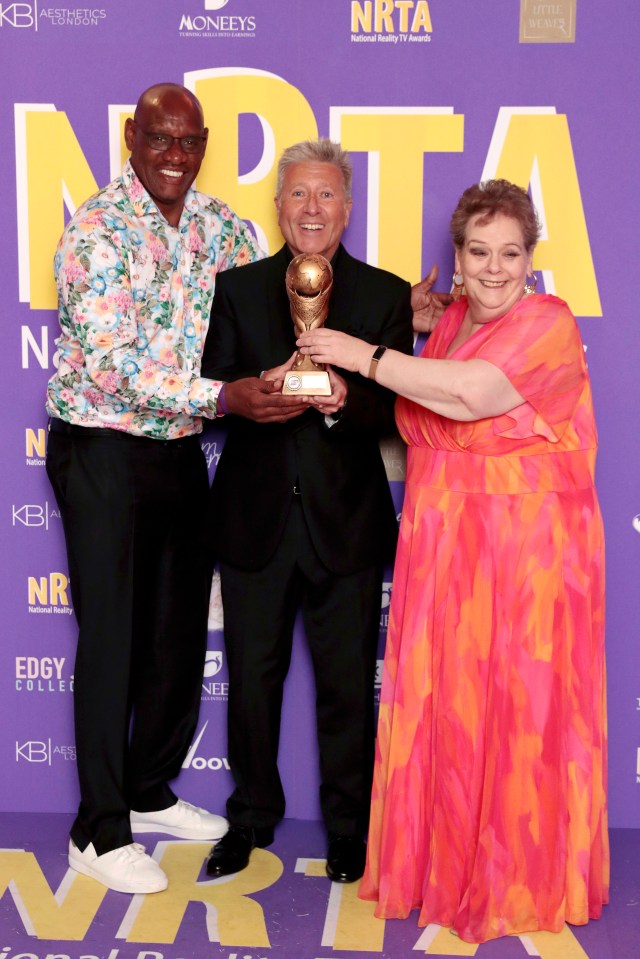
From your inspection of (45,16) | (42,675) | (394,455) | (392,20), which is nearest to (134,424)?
(394,455)

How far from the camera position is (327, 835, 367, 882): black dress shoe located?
9.57ft

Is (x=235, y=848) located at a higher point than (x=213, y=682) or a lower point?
lower

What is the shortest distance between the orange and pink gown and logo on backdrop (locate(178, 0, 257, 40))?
1.05 m

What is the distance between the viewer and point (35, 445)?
128 inches

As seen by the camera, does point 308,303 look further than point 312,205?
No

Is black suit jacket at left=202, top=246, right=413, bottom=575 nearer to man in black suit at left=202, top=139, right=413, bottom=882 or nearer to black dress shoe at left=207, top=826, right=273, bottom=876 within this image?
man in black suit at left=202, top=139, right=413, bottom=882

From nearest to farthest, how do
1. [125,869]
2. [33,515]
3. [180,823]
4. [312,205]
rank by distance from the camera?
1. [312,205]
2. [125,869]
3. [180,823]
4. [33,515]

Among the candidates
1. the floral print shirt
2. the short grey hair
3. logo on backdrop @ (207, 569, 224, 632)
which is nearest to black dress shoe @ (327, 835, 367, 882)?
logo on backdrop @ (207, 569, 224, 632)

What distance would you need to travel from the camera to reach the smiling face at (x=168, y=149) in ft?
9.05

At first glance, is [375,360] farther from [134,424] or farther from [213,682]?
[213,682]

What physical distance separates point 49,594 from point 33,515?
0.24 metres

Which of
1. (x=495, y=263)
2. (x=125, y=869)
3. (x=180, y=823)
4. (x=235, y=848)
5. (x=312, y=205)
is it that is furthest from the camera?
(x=180, y=823)

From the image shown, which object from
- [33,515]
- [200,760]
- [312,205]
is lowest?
[200,760]

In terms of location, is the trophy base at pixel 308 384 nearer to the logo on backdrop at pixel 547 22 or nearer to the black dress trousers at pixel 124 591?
the black dress trousers at pixel 124 591
